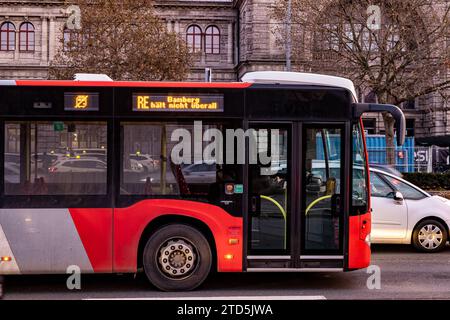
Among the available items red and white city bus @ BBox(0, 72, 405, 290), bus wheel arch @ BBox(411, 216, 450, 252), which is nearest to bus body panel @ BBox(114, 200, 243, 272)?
red and white city bus @ BBox(0, 72, 405, 290)

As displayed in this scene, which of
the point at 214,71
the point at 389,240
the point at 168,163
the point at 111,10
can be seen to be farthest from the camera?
the point at 214,71

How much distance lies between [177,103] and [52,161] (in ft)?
5.93

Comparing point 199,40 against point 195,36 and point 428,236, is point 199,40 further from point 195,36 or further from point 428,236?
point 428,236

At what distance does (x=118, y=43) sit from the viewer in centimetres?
→ 3155

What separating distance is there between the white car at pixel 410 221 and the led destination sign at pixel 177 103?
4762 millimetres

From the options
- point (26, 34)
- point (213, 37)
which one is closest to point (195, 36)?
point (213, 37)

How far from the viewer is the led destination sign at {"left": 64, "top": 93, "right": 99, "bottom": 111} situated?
7.56 metres

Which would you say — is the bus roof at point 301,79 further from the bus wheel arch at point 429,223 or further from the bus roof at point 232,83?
the bus wheel arch at point 429,223

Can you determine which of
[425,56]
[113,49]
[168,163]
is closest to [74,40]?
[113,49]

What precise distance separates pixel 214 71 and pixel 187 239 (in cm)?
4825

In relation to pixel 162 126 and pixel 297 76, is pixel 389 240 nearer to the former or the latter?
pixel 297 76

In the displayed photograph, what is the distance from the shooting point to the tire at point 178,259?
7.51 meters

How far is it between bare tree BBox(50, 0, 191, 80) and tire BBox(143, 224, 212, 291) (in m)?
25.2

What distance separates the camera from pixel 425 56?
23391 mm
